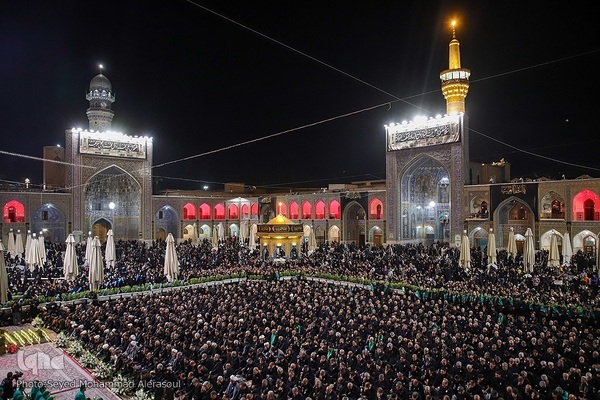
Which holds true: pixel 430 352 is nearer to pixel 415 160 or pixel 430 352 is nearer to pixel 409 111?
pixel 415 160

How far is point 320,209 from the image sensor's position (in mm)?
36781

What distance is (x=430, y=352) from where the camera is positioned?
29.0 ft

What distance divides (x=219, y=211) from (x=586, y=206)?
31751 mm

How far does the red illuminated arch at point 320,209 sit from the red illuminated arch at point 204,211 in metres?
12.0

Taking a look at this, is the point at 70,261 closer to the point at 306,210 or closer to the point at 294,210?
the point at 306,210

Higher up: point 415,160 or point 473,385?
point 415,160

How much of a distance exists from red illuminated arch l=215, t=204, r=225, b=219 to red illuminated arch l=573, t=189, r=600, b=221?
1223 inches

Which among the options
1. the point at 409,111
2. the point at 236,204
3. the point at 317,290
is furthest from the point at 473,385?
the point at 236,204

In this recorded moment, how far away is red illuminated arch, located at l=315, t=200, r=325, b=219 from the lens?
3650 centimetres

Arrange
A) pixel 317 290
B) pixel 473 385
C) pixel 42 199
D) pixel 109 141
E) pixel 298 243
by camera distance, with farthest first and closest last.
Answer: pixel 109 141 < pixel 42 199 < pixel 298 243 < pixel 317 290 < pixel 473 385

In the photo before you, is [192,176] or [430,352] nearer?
[430,352]

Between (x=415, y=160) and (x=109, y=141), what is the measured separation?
23821 mm

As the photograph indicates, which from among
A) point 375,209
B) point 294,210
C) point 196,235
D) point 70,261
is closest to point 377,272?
point 70,261

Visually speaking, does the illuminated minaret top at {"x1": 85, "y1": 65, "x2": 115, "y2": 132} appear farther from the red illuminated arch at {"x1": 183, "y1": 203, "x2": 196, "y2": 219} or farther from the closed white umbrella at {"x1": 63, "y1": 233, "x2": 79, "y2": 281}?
the closed white umbrella at {"x1": 63, "y1": 233, "x2": 79, "y2": 281}
